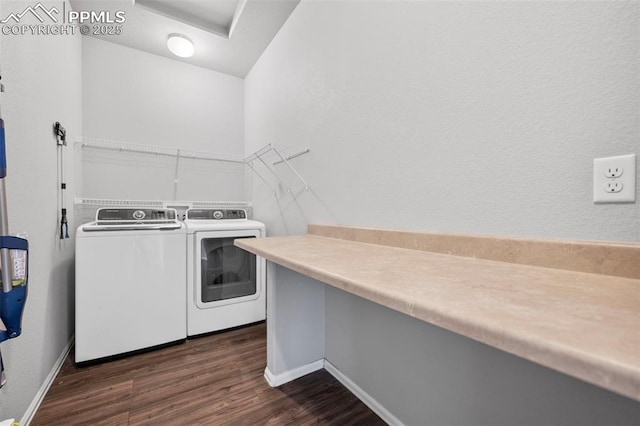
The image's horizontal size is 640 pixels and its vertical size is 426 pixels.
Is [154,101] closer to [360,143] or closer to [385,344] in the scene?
[360,143]

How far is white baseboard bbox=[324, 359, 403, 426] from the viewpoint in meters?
1.25

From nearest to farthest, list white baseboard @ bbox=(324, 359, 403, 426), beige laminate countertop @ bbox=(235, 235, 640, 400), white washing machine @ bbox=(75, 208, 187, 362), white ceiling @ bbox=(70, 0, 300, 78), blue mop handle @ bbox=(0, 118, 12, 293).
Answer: beige laminate countertop @ bbox=(235, 235, 640, 400)
blue mop handle @ bbox=(0, 118, 12, 293)
white baseboard @ bbox=(324, 359, 403, 426)
white washing machine @ bbox=(75, 208, 187, 362)
white ceiling @ bbox=(70, 0, 300, 78)

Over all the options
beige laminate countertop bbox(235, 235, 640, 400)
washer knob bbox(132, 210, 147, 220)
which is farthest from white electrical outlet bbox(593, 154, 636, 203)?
washer knob bbox(132, 210, 147, 220)

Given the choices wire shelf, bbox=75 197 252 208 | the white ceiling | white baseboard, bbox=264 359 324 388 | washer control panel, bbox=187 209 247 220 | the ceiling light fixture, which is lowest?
white baseboard, bbox=264 359 324 388

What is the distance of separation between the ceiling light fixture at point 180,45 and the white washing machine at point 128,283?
5.08 ft

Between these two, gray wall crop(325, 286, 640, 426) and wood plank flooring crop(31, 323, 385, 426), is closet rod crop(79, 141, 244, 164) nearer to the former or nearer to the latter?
wood plank flooring crop(31, 323, 385, 426)

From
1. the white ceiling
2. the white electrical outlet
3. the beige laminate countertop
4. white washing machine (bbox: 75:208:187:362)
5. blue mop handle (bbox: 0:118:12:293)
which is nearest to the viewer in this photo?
the beige laminate countertop

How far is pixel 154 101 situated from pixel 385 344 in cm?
303

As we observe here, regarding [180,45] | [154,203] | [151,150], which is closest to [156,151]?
[151,150]

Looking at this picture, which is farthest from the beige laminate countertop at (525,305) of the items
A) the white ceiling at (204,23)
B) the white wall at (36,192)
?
the white ceiling at (204,23)

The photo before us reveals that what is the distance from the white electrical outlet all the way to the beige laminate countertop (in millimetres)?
203

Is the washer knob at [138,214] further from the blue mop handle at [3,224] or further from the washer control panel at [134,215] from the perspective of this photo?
the blue mop handle at [3,224]

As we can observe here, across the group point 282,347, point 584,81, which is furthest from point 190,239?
point 584,81

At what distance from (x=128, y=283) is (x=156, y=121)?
1.70 m
